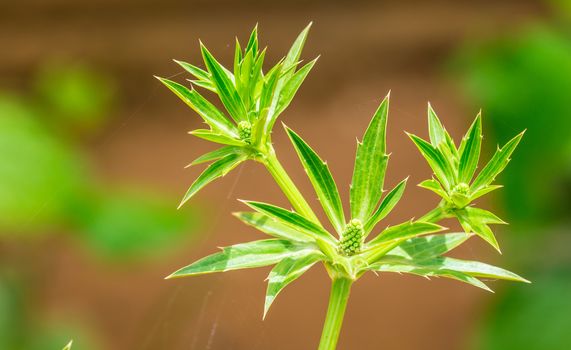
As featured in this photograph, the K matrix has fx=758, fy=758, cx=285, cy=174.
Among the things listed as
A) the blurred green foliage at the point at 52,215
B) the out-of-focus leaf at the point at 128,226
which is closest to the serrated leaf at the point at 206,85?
the blurred green foliage at the point at 52,215

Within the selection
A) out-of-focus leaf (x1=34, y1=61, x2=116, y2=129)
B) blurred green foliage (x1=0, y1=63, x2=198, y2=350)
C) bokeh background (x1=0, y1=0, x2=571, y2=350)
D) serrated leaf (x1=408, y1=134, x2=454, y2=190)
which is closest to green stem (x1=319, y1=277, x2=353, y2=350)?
serrated leaf (x1=408, y1=134, x2=454, y2=190)

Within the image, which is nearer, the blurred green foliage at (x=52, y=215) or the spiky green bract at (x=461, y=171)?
the spiky green bract at (x=461, y=171)

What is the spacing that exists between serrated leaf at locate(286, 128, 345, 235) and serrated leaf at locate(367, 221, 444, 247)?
0.05 m

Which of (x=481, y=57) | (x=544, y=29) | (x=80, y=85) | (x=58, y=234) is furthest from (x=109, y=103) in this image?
(x=544, y=29)

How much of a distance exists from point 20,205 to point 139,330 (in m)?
0.74

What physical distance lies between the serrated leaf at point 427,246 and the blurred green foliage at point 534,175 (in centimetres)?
131

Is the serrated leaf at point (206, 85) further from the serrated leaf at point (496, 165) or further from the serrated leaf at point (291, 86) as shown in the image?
the serrated leaf at point (496, 165)

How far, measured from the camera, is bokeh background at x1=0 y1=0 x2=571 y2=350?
170 cm

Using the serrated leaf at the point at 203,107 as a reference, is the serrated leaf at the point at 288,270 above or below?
below

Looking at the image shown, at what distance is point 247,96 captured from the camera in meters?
0.46

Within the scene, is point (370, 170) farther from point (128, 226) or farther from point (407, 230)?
point (128, 226)

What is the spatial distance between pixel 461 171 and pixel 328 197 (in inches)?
3.4

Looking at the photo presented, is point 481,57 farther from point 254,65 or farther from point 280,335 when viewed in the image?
point 254,65

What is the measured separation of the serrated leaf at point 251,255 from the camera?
0.40 m
